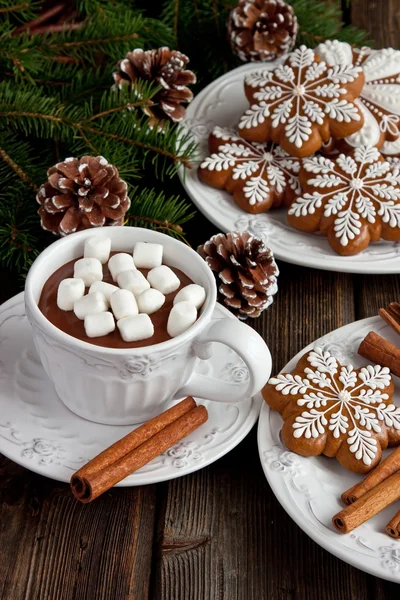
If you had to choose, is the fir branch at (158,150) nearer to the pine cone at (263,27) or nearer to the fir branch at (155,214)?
the fir branch at (155,214)

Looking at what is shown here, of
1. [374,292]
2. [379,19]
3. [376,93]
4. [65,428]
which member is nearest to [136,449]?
[65,428]

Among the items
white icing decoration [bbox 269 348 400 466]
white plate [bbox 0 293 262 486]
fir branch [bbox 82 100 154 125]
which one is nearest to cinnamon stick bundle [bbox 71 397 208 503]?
white plate [bbox 0 293 262 486]

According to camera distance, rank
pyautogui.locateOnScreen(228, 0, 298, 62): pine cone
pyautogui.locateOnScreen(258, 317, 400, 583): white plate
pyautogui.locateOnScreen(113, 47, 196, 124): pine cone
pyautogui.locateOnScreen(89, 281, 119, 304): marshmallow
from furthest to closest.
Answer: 1. pyautogui.locateOnScreen(228, 0, 298, 62): pine cone
2. pyautogui.locateOnScreen(113, 47, 196, 124): pine cone
3. pyautogui.locateOnScreen(89, 281, 119, 304): marshmallow
4. pyautogui.locateOnScreen(258, 317, 400, 583): white plate

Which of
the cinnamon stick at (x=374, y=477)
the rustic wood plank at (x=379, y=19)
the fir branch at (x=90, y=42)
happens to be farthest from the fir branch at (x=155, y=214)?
the rustic wood plank at (x=379, y=19)

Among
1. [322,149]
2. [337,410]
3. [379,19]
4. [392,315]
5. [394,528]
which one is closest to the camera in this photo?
[394,528]

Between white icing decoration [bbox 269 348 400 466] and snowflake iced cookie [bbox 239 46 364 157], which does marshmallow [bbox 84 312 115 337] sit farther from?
snowflake iced cookie [bbox 239 46 364 157]

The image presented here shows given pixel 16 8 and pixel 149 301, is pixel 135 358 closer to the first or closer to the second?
pixel 149 301
